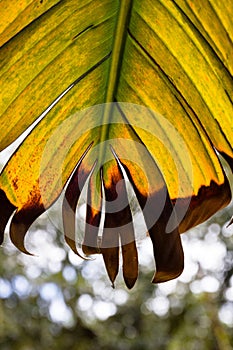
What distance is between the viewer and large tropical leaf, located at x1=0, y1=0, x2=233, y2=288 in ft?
1.89

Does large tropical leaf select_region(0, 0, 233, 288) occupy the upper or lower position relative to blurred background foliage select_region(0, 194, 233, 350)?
upper

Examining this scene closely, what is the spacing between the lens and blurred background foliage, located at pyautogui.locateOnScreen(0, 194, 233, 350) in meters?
7.30

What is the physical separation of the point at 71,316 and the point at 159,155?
296 inches

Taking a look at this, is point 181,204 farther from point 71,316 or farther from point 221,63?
point 71,316

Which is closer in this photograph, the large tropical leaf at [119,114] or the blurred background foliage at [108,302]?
the large tropical leaf at [119,114]

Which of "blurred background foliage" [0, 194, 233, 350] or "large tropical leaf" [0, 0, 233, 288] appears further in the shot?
"blurred background foliage" [0, 194, 233, 350]

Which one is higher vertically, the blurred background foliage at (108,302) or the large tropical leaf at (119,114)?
the large tropical leaf at (119,114)

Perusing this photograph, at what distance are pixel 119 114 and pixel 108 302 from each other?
7722mm

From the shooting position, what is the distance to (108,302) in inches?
323

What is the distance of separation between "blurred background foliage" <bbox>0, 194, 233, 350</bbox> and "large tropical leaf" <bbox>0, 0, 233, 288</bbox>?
633cm

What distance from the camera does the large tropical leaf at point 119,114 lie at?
58 centimetres

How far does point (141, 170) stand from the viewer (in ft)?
2.36

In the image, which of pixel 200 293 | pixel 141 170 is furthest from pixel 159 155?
pixel 200 293

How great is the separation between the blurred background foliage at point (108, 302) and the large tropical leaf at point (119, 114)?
633 cm
